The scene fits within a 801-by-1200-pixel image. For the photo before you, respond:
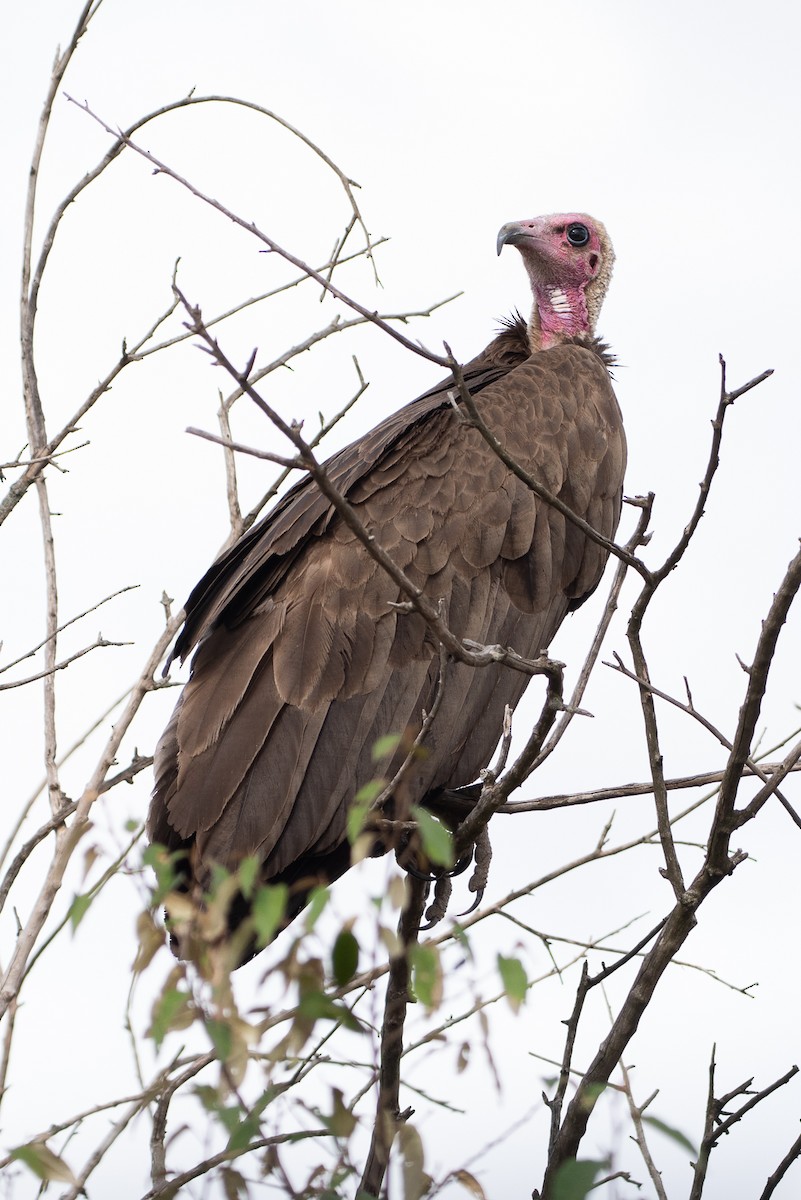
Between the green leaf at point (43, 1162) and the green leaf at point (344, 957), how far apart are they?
682 mm

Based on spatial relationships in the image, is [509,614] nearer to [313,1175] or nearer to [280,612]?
[280,612]

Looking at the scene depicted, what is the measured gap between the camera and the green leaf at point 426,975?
244cm

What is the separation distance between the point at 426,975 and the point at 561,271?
577 cm

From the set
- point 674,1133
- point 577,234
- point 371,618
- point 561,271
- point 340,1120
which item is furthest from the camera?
point 577,234

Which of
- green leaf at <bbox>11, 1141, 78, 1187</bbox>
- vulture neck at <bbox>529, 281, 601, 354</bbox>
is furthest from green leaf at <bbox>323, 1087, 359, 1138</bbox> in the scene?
vulture neck at <bbox>529, 281, 601, 354</bbox>

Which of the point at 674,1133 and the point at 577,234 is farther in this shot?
the point at 577,234

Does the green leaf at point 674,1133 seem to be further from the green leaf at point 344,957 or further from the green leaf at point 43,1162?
the green leaf at point 43,1162

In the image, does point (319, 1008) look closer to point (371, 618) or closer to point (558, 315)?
point (371, 618)

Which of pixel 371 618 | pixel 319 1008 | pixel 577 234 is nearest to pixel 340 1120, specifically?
pixel 319 1008

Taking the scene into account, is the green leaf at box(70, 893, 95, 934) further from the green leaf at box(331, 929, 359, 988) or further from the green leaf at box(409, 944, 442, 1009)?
the green leaf at box(409, 944, 442, 1009)

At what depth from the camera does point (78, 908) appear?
2.69 metres

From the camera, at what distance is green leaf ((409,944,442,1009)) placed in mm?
2436

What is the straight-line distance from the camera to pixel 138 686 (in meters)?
5.21

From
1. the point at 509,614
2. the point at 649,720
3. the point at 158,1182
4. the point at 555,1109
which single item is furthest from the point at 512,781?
the point at 509,614
